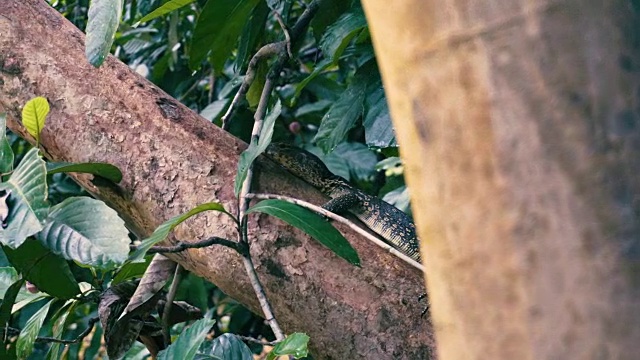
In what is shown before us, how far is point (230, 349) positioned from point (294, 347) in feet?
1.05

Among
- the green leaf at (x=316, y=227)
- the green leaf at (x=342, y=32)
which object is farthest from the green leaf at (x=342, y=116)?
the green leaf at (x=316, y=227)

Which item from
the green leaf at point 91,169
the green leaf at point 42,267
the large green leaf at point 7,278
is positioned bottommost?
the large green leaf at point 7,278

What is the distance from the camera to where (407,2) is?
1.54 feet

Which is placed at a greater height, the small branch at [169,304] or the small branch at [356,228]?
the small branch at [356,228]

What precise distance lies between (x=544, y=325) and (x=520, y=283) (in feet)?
0.10

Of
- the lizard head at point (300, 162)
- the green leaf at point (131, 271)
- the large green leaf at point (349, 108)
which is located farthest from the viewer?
the lizard head at point (300, 162)

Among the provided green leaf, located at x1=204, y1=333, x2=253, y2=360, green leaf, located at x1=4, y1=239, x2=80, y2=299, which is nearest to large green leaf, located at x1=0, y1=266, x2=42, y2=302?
green leaf, located at x1=4, y1=239, x2=80, y2=299

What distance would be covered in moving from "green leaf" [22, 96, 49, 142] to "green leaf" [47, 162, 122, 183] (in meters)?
0.11

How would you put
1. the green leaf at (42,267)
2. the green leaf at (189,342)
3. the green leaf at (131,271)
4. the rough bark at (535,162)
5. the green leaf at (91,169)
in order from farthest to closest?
1. the green leaf at (131,271)
2. the green leaf at (42,267)
3. the green leaf at (91,169)
4. the green leaf at (189,342)
5. the rough bark at (535,162)

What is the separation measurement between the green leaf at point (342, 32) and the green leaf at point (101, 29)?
49cm

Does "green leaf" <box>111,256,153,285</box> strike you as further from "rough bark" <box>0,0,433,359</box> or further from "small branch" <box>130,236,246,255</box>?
"small branch" <box>130,236,246,255</box>

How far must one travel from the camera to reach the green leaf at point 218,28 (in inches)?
73.9

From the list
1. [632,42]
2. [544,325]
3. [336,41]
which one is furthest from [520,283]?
[336,41]

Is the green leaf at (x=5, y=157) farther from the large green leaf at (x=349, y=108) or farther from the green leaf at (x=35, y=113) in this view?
the large green leaf at (x=349, y=108)
